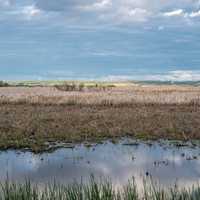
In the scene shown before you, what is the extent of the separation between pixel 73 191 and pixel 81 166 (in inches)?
239

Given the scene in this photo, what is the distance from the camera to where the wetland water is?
11.6 m

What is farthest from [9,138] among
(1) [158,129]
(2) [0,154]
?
(1) [158,129]

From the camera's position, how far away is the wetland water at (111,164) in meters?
11.6

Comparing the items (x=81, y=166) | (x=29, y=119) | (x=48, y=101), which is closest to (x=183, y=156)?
(x=81, y=166)

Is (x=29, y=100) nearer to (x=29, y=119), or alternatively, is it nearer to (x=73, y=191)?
(x=29, y=119)

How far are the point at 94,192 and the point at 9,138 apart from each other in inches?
411

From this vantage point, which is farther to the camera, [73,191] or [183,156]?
[183,156]

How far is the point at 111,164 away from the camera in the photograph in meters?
13.5

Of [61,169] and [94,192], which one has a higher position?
[94,192]

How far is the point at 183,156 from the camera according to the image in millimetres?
14422

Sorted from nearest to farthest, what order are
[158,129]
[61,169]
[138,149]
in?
[61,169], [138,149], [158,129]

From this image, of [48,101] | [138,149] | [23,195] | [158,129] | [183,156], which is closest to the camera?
[23,195]

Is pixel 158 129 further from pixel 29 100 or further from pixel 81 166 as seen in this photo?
pixel 29 100

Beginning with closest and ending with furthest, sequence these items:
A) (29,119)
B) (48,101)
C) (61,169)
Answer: (61,169)
(29,119)
(48,101)
